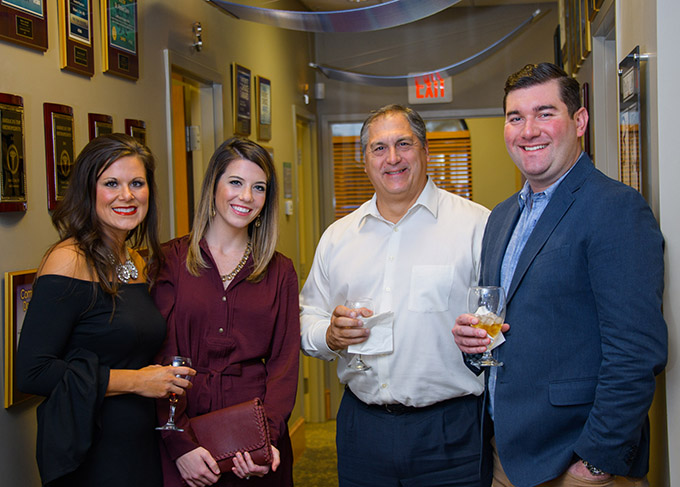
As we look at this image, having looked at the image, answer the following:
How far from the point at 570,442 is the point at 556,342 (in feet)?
0.77

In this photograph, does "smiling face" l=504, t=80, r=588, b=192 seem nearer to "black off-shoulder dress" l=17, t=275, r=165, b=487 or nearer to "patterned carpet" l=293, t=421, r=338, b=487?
"black off-shoulder dress" l=17, t=275, r=165, b=487

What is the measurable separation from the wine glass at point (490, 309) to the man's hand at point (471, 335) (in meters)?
0.01

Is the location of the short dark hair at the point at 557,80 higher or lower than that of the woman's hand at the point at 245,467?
higher

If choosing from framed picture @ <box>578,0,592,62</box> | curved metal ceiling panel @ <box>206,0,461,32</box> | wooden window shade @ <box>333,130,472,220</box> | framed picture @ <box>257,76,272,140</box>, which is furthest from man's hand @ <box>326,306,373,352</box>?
wooden window shade @ <box>333,130,472,220</box>

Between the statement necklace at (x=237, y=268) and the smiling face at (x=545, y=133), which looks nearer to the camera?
the smiling face at (x=545, y=133)

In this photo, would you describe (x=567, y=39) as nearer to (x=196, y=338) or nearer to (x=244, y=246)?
(x=244, y=246)

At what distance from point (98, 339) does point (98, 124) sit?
3.07ft

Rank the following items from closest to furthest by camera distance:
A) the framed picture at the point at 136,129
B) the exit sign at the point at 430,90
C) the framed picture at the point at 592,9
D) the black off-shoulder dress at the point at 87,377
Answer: the black off-shoulder dress at the point at 87,377 < the framed picture at the point at 136,129 < the framed picture at the point at 592,9 < the exit sign at the point at 430,90

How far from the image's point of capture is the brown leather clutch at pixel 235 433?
188 centimetres

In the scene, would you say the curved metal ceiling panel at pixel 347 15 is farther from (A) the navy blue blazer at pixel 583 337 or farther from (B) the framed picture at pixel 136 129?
(A) the navy blue blazer at pixel 583 337

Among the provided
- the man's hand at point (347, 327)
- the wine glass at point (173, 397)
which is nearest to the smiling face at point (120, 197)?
the wine glass at point (173, 397)

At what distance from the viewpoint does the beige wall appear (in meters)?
1.95

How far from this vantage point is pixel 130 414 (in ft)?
6.08

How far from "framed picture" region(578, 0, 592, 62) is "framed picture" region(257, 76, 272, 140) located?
1890 mm
